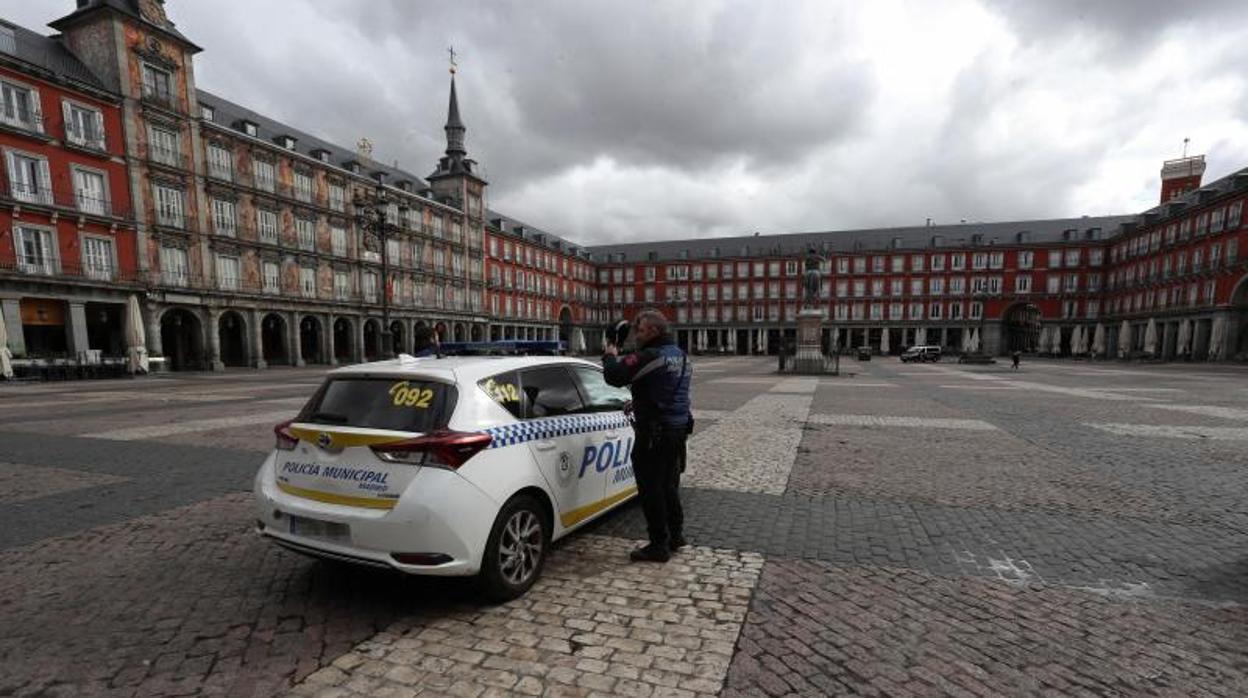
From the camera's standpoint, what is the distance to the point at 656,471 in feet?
12.7

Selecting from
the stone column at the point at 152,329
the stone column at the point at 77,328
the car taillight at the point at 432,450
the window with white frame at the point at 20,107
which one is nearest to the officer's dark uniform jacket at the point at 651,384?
the car taillight at the point at 432,450

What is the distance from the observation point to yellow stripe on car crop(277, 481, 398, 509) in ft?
9.75

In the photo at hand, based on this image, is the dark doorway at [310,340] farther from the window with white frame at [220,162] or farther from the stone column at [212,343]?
the window with white frame at [220,162]

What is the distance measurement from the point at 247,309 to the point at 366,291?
9.56 meters

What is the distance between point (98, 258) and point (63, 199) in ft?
9.51

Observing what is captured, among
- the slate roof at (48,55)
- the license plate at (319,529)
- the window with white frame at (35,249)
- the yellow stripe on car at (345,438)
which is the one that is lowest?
the license plate at (319,529)

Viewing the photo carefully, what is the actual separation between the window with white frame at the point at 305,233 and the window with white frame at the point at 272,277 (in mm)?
2588

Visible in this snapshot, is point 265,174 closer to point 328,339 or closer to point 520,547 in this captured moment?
point 328,339

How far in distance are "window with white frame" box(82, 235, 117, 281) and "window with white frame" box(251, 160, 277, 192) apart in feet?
31.6

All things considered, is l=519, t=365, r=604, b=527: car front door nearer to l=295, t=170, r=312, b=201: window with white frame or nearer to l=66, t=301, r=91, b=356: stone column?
l=66, t=301, r=91, b=356: stone column

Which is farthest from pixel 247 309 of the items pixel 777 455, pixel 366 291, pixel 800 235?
pixel 800 235

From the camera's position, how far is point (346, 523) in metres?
3.01

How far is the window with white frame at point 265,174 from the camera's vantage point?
3350 cm

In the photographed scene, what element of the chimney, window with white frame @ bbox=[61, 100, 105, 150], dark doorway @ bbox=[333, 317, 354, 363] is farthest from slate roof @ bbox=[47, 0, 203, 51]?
the chimney
